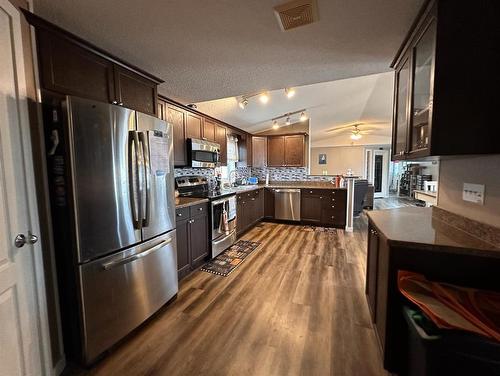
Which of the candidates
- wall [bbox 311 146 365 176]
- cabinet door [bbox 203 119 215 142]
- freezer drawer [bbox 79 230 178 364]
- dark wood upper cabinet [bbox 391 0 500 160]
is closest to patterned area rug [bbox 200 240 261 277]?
freezer drawer [bbox 79 230 178 364]

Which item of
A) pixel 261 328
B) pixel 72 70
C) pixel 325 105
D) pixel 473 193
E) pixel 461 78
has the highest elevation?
pixel 325 105

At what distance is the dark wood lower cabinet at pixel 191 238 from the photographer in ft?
8.32

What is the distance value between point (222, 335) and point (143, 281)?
2.50 feet

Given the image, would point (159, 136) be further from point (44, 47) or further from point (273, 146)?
point (273, 146)

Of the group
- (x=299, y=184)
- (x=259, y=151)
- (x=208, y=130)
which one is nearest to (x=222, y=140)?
(x=208, y=130)

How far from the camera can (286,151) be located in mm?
5629

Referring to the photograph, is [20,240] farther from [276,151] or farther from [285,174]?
[285,174]

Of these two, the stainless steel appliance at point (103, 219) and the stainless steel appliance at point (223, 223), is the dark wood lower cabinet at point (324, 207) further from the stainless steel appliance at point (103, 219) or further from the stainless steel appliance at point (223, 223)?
the stainless steel appliance at point (103, 219)

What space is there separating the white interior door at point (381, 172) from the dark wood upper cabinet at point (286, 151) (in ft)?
17.9

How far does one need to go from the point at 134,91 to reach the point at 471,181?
269 centimetres

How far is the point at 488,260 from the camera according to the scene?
49.4 inches

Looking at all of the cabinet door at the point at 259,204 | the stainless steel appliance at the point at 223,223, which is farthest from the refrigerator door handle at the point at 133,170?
the cabinet door at the point at 259,204

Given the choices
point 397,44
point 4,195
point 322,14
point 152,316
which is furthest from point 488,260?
point 4,195

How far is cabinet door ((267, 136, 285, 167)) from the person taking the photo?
566 cm
